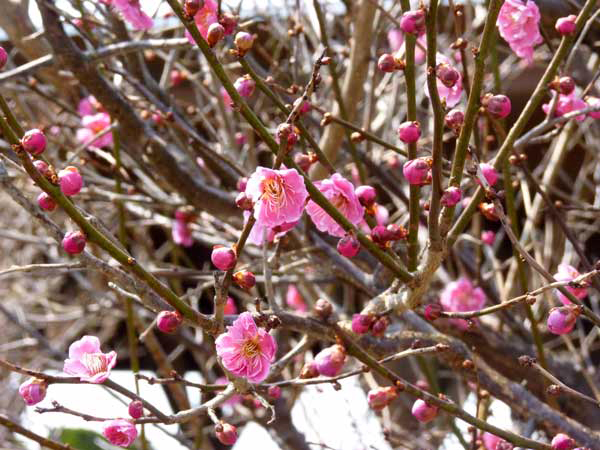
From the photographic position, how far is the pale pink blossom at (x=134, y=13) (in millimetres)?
1819

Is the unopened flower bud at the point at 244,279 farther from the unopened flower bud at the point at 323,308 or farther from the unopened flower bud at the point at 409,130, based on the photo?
the unopened flower bud at the point at 409,130

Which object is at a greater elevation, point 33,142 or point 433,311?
point 33,142

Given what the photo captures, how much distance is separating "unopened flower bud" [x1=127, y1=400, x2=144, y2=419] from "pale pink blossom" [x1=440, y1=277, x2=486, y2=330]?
1.48 m

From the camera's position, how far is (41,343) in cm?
302

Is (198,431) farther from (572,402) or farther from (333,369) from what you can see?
(333,369)

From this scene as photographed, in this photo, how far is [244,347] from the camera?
1174 mm

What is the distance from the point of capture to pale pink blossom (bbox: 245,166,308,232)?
117 cm

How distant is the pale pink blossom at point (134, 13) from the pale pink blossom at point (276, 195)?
2.62 feet

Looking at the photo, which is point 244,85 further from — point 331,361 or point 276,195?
point 331,361

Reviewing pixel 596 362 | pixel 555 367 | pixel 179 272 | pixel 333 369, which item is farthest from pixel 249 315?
pixel 596 362

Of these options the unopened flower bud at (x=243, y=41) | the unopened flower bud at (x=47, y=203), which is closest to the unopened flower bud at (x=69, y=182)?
the unopened flower bud at (x=47, y=203)

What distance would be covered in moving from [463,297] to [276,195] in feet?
5.02

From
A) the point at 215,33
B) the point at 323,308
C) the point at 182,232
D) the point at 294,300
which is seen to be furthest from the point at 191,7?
the point at 294,300

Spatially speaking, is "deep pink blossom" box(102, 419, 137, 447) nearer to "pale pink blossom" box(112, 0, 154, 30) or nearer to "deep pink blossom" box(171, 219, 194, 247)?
"pale pink blossom" box(112, 0, 154, 30)
